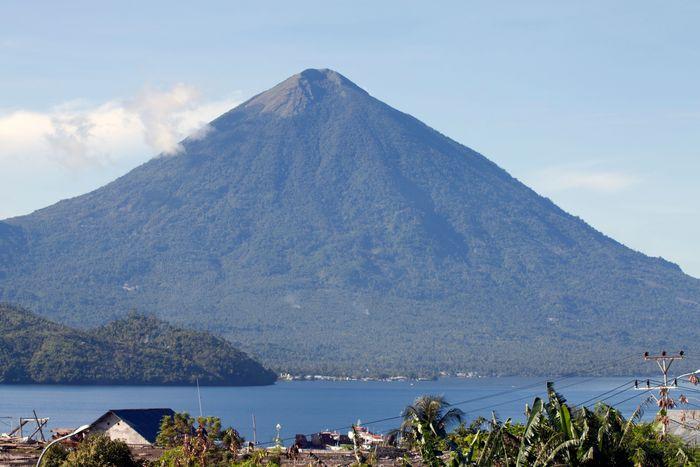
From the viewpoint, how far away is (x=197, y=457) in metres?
49.0

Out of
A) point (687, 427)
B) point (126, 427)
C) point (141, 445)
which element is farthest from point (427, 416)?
point (126, 427)

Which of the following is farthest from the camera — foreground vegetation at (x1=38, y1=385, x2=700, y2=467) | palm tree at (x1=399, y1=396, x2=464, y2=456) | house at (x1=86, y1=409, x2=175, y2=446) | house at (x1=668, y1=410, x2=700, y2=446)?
house at (x1=86, y1=409, x2=175, y2=446)

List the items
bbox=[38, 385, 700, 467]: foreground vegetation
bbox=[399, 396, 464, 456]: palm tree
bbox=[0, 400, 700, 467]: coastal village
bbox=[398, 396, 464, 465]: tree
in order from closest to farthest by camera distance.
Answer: bbox=[38, 385, 700, 467]: foreground vegetation → bbox=[398, 396, 464, 465]: tree → bbox=[0, 400, 700, 467]: coastal village → bbox=[399, 396, 464, 456]: palm tree

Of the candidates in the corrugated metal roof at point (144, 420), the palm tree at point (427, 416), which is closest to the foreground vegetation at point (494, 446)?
the palm tree at point (427, 416)

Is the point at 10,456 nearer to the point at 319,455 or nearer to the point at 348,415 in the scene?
the point at 319,455

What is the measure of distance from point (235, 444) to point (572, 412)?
15.3 metres

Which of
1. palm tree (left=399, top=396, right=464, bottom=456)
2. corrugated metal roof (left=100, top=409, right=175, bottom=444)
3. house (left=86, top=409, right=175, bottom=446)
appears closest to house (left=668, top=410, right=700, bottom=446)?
palm tree (left=399, top=396, right=464, bottom=456)

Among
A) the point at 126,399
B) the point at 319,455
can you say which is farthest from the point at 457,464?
the point at 126,399

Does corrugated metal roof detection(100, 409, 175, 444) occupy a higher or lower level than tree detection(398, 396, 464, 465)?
higher

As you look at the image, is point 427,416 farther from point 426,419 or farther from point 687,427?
point 687,427

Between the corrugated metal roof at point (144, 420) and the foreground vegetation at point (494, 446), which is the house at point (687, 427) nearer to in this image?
the foreground vegetation at point (494, 446)

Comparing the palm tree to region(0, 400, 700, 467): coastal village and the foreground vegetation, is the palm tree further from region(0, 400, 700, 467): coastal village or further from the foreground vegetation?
region(0, 400, 700, 467): coastal village

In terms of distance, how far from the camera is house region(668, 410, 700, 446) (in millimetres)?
56938

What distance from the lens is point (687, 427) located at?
186ft
